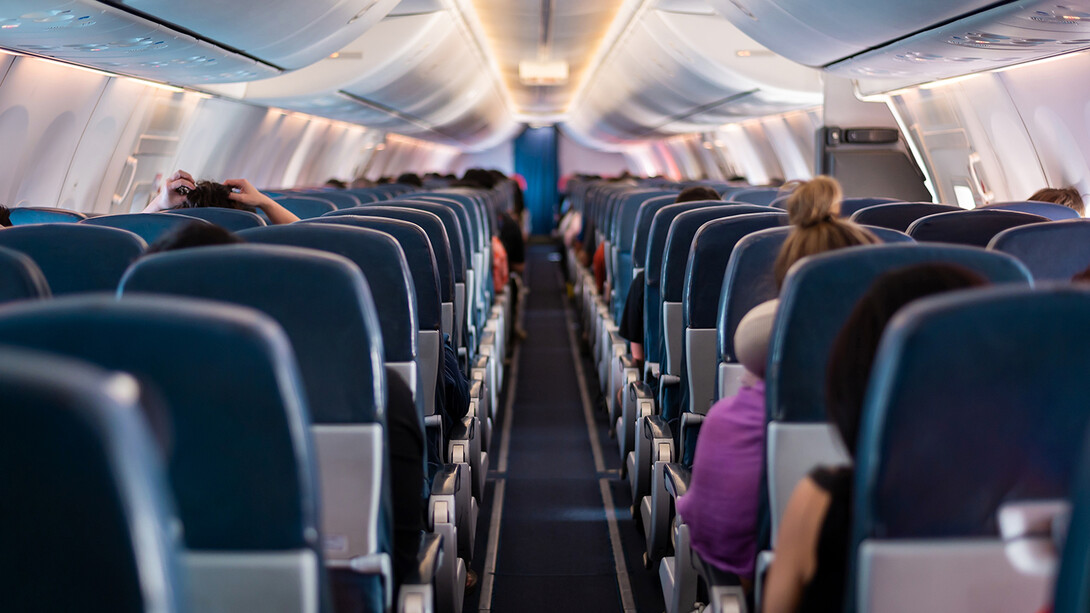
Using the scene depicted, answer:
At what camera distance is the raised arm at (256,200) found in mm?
4539

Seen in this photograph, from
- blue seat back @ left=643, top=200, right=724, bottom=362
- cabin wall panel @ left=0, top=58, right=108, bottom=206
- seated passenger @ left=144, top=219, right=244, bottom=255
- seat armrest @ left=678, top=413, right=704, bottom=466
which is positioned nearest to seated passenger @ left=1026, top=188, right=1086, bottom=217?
blue seat back @ left=643, top=200, right=724, bottom=362

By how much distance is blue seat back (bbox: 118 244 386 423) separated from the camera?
1.70 meters

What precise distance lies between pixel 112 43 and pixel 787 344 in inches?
182

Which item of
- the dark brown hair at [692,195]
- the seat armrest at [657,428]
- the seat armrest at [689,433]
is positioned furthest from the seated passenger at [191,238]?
the dark brown hair at [692,195]

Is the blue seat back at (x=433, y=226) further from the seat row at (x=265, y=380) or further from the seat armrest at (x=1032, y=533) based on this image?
the seat armrest at (x=1032, y=533)

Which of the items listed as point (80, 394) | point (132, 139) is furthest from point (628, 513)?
point (132, 139)

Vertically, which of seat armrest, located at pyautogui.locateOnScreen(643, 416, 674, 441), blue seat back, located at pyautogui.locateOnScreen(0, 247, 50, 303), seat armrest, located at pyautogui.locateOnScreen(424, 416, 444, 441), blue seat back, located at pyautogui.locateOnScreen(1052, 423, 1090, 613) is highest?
blue seat back, located at pyautogui.locateOnScreen(0, 247, 50, 303)

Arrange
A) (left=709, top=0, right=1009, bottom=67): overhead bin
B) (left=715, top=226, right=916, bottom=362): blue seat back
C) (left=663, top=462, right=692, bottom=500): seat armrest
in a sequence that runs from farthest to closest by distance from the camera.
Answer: (left=709, top=0, right=1009, bottom=67): overhead bin, (left=663, top=462, right=692, bottom=500): seat armrest, (left=715, top=226, right=916, bottom=362): blue seat back

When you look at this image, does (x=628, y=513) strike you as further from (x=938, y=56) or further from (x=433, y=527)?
(x=938, y=56)

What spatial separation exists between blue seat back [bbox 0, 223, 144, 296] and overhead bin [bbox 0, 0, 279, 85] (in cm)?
164

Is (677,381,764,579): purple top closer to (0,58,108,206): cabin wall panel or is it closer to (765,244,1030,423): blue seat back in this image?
(765,244,1030,423): blue seat back

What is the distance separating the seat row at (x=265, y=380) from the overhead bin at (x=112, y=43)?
1.84m

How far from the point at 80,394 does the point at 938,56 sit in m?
5.63

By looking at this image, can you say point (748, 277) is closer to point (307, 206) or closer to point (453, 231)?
point (453, 231)
